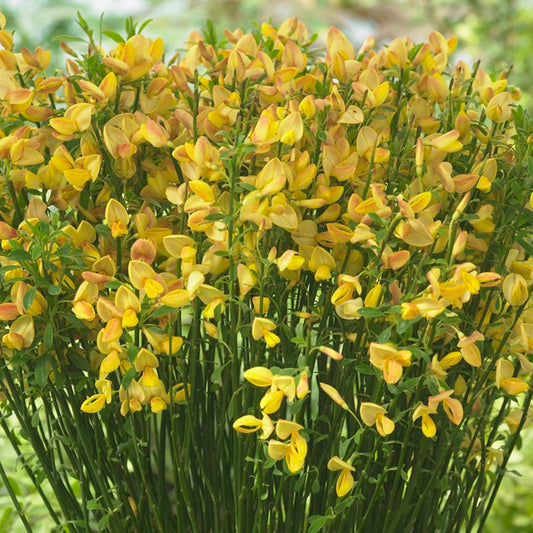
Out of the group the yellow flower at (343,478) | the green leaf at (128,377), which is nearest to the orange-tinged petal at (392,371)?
the yellow flower at (343,478)

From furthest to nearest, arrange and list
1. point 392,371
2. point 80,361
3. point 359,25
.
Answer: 1. point 359,25
2. point 80,361
3. point 392,371

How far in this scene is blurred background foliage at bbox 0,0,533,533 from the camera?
1.57 meters

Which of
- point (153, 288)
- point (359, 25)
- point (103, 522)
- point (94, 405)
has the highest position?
point (359, 25)

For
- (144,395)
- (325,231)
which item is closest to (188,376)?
(144,395)

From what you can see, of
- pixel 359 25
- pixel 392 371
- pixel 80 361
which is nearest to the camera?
pixel 392 371

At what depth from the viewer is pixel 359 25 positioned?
294 inches

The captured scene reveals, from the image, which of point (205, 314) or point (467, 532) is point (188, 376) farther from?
point (467, 532)

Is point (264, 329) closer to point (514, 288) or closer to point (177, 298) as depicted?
point (177, 298)

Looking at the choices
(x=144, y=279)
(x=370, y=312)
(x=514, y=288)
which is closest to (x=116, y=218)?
(x=144, y=279)

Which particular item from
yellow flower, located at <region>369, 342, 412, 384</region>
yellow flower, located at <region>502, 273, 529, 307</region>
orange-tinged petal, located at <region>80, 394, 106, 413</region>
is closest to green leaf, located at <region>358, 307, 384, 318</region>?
yellow flower, located at <region>369, 342, 412, 384</region>

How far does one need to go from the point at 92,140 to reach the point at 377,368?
0.32m

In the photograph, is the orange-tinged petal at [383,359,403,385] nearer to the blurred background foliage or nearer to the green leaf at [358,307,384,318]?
the green leaf at [358,307,384,318]

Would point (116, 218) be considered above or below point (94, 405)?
above

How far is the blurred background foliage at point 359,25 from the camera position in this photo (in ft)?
5.14
